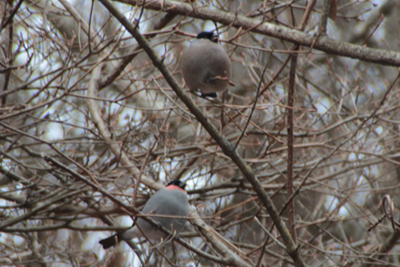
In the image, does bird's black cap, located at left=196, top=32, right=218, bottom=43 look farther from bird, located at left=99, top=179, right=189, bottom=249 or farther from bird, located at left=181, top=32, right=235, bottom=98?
bird, located at left=99, top=179, right=189, bottom=249

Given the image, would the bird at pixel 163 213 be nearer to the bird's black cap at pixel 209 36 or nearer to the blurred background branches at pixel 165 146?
the blurred background branches at pixel 165 146

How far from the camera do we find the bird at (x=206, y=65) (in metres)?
3.15

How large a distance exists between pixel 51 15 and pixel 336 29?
575cm

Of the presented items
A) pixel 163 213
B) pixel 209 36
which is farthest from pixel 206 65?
pixel 163 213

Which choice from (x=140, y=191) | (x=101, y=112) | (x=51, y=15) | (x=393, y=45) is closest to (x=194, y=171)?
(x=140, y=191)

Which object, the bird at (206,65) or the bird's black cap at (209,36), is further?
the bird's black cap at (209,36)

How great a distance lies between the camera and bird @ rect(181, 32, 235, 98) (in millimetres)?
3150

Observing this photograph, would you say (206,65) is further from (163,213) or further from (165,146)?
(163,213)

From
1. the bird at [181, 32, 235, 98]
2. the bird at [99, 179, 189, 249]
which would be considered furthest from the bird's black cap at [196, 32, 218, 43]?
the bird at [99, 179, 189, 249]

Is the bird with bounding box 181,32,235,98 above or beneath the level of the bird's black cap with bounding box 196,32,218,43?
beneath

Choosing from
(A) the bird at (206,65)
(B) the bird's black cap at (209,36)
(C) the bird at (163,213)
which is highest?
(B) the bird's black cap at (209,36)

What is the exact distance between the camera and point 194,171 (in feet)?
13.9

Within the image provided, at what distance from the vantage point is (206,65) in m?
3.15

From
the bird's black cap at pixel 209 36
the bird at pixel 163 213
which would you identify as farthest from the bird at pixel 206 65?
the bird at pixel 163 213
